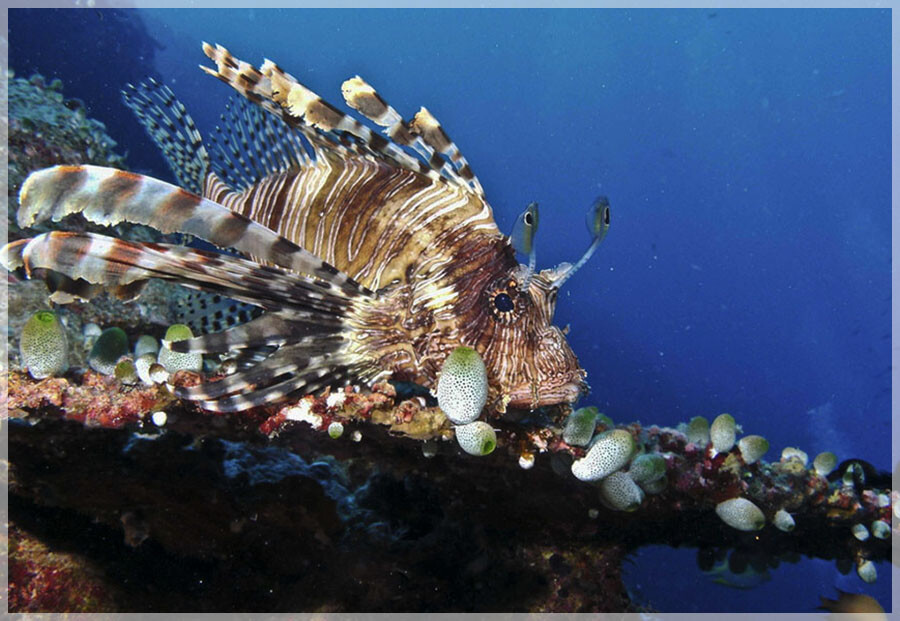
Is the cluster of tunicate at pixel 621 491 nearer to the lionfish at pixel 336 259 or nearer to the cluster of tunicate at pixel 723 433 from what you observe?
the lionfish at pixel 336 259

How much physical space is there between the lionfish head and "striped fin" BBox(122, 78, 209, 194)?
284 centimetres

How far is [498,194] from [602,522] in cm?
3109

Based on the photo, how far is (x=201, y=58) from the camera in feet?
65.5

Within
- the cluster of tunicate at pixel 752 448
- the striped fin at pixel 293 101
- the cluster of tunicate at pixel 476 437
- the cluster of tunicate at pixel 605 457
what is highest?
the striped fin at pixel 293 101

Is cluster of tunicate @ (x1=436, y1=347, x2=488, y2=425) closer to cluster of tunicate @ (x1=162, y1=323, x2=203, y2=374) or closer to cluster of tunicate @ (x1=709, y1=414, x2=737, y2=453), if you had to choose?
cluster of tunicate @ (x1=162, y1=323, x2=203, y2=374)

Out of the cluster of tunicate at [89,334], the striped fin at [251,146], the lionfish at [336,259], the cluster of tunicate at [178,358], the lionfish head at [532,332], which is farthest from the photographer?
the cluster of tunicate at [89,334]

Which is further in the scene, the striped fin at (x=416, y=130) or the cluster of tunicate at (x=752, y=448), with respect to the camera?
the cluster of tunicate at (x=752, y=448)

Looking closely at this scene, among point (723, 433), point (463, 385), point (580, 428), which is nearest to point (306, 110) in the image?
point (463, 385)

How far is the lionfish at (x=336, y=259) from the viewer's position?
5.11 ft

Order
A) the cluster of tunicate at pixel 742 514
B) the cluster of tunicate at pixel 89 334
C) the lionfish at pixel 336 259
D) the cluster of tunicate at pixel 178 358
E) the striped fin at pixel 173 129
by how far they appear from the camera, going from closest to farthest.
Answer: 1. the lionfish at pixel 336 259
2. the cluster of tunicate at pixel 178 358
3. the cluster of tunicate at pixel 742 514
4. the striped fin at pixel 173 129
5. the cluster of tunicate at pixel 89 334

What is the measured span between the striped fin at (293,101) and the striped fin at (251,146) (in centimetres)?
92

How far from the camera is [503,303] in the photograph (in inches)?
95.0

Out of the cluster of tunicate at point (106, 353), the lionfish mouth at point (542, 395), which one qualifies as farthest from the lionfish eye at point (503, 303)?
the cluster of tunicate at point (106, 353)

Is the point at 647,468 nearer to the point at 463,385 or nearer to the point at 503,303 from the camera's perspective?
the point at 503,303
